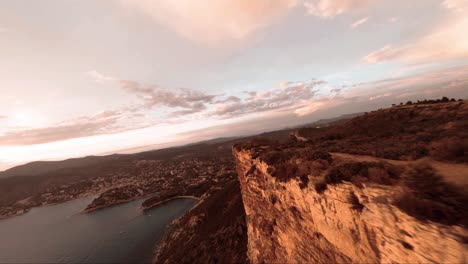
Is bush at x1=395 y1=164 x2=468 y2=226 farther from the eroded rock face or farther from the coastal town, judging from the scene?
the coastal town

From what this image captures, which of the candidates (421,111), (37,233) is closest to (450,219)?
(421,111)

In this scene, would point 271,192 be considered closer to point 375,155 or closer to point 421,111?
point 375,155

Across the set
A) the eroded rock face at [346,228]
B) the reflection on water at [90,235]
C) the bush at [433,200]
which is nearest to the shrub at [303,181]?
the eroded rock face at [346,228]

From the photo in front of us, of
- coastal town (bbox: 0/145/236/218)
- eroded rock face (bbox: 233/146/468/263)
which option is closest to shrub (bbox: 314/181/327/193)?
eroded rock face (bbox: 233/146/468/263)

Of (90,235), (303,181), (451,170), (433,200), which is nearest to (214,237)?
(303,181)

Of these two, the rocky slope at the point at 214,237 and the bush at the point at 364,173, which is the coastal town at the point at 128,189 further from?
the bush at the point at 364,173

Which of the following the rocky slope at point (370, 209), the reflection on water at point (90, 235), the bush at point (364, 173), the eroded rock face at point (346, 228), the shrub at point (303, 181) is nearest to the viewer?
the eroded rock face at point (346, 228)
